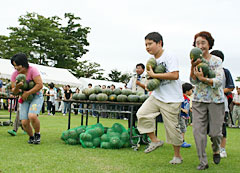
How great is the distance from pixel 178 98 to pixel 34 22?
41.0 m

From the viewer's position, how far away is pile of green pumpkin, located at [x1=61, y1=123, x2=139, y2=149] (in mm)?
5836

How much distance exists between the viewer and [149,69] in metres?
4.62

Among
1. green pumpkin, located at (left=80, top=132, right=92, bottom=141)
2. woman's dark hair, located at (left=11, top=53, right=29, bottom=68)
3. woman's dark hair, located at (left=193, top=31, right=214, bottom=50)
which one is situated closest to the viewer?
woman's dark hair, located at (left=193, top=31, right=214, bottom=50)

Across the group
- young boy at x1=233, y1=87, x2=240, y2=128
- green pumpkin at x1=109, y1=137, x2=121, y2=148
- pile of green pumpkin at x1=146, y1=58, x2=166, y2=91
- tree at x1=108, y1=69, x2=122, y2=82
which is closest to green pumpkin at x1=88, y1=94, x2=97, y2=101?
green pumpkin at x1=109, y1=137, x2=121, y2=148

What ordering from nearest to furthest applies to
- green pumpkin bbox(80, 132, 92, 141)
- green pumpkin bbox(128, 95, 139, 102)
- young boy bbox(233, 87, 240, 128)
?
green pumpkin bbox(80, 132, 92, 141), green pumpkin bbox(128, 95, 139, 102), young boy bbox(233, 87, 240, 128)

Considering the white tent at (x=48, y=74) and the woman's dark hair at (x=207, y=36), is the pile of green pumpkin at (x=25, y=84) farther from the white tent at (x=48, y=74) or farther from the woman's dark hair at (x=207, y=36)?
the white tent at (x=48, y=74)

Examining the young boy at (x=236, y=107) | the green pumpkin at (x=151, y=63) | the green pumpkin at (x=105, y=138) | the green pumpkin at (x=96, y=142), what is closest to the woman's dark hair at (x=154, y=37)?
the green pumpkin at (x=151, y=63)

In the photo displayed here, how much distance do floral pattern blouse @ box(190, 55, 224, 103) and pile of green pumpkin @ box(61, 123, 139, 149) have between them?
7.39 feet

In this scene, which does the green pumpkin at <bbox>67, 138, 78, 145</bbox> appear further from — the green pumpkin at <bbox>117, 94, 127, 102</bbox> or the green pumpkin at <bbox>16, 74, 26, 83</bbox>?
the green pumpkin at <bbox>16, 74, 26, 83</bbox>

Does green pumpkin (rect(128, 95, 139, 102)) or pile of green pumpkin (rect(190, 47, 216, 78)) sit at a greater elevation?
pile of green pumpkin (rect(190, 47, 216, 78))

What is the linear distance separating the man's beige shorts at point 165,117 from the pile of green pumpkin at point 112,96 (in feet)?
4.65

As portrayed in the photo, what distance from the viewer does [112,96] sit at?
6395mm

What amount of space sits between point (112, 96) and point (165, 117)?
82.5 inches

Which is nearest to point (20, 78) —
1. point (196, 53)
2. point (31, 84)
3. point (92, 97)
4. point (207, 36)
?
point (31, 84)
